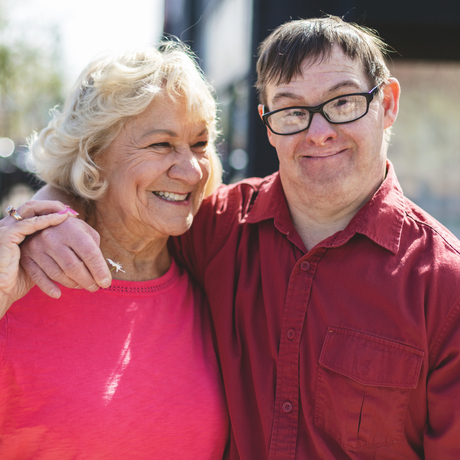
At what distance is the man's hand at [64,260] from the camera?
5.15 feet

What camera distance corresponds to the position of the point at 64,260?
1562 mm

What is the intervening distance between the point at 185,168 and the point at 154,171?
138 mm

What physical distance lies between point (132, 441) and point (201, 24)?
324 inches

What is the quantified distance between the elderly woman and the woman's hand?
0.06 feet

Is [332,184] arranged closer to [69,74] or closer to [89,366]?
[89,366]

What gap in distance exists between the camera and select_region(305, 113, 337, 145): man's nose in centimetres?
182

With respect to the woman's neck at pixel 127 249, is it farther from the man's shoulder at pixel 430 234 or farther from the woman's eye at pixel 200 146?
the man's shoulder at pixel 430 234

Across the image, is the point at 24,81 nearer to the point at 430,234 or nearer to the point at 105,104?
the point at 105,104

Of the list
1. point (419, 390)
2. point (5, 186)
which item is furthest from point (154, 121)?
point (5, 186)

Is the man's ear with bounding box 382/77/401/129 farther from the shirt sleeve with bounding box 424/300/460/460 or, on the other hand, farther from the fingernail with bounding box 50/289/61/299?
the fingernail with bounding box 50/289/61/299


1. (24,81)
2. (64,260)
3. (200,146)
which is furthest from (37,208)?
(24,81)

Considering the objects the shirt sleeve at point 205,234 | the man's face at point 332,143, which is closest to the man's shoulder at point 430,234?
the man's face at point 332,143

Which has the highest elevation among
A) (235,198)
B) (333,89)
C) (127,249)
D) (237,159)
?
(333,89)

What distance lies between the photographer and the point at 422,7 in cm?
338
